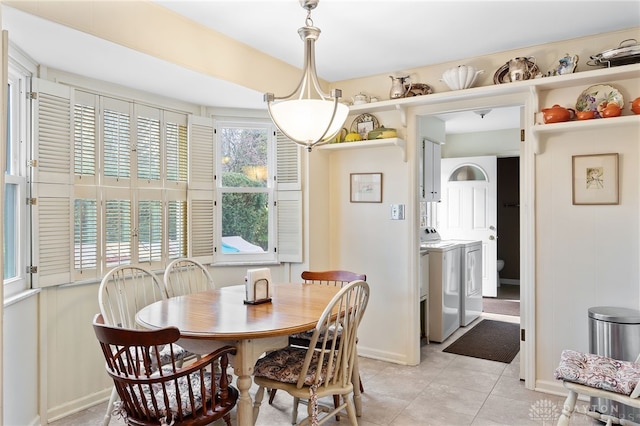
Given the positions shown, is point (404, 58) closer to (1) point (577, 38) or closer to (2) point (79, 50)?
(1) point (577, 38)

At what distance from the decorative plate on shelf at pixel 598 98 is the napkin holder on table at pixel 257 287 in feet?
7.69

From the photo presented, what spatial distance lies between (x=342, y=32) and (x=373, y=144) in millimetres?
996

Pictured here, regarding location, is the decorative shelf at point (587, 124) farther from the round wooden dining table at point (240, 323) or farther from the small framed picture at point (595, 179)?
the round wooden dining table at point (240, 323)

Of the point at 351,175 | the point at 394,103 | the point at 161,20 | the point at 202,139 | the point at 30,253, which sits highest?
the point at 161,20

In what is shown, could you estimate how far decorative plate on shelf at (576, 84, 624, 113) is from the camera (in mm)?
2729

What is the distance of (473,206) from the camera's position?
6129 millimetres

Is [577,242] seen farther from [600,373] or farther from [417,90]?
[417,90]

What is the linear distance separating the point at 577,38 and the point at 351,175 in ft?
6.35

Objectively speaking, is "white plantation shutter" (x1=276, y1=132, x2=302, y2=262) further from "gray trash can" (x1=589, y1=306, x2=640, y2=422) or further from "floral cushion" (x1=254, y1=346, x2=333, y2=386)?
"gray trash can" (x1=589, y1=306, x2=640, y2=422)

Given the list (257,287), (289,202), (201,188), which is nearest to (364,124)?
(289,202)

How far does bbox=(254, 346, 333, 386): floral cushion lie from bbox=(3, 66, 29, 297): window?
1432 mm

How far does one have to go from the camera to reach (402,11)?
99.4 inches

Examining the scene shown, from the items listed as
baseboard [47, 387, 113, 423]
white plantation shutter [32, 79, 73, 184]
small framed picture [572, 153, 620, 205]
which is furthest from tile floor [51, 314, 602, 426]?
white plantation shutter [32, 79, 73, 184]

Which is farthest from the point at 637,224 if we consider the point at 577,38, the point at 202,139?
the point at 202,139
